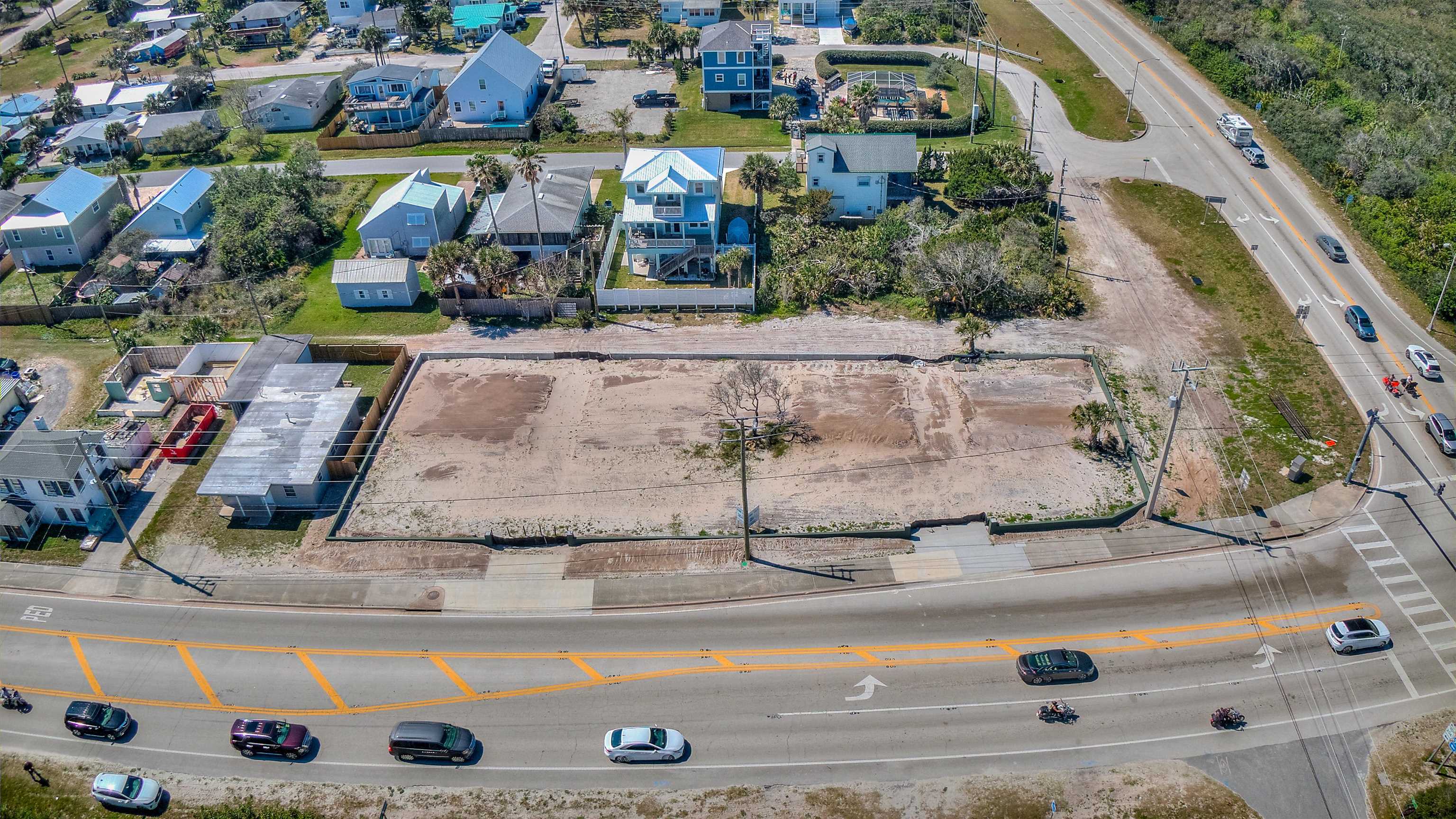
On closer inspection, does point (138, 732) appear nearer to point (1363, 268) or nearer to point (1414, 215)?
point (1363, 268)

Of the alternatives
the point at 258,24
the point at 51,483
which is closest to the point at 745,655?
the point at 51,483

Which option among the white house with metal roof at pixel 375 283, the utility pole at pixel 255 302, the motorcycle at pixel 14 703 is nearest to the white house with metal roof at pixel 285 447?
the utility pole at pixel 255 302

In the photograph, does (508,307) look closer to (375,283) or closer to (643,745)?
(375,283)

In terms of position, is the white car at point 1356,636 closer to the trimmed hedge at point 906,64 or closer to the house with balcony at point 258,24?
the trimmed hedge at point 906,64

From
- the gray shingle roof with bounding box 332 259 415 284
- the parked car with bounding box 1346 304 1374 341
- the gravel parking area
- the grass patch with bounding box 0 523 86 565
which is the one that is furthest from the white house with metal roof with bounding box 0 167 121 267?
the parked car with bounding box 1346 304 1374 341

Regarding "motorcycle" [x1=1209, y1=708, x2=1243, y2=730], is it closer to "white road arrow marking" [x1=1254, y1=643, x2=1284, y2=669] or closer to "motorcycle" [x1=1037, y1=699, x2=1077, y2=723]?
"white road arrow marking" [x1=1254, y1=643, x2=1284, y2=669]
